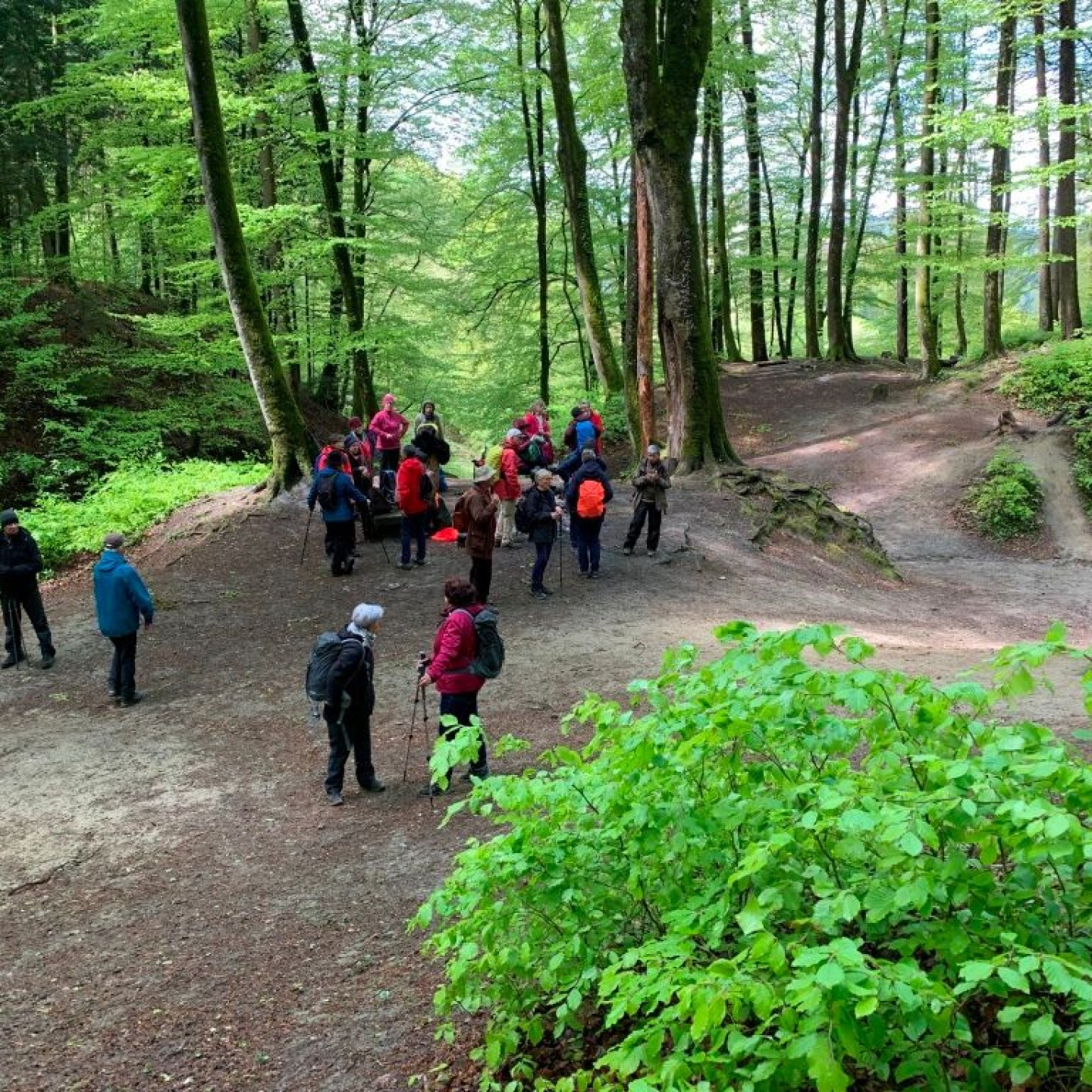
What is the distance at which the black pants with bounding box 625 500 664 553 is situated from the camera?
12.1m

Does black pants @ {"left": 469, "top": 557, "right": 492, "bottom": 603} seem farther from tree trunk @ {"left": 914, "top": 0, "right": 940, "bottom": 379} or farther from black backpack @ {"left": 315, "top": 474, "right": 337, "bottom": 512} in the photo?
tree trunk @ {"left": 914, "top": 0, "right": 940, "bottom": 379}

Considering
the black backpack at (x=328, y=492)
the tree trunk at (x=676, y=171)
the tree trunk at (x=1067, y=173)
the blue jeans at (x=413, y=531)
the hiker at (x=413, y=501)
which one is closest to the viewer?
the black backpack at (x=328, y=492)

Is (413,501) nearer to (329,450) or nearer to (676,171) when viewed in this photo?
(329,450)

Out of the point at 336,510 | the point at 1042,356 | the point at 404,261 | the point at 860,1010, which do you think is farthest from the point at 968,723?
the point at 404,261

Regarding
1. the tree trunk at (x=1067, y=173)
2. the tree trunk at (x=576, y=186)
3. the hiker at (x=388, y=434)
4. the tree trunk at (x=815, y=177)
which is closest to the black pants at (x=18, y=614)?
the hiker at (x=388, y=434)

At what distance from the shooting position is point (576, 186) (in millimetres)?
17828

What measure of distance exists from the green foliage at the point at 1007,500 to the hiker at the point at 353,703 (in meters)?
13.9

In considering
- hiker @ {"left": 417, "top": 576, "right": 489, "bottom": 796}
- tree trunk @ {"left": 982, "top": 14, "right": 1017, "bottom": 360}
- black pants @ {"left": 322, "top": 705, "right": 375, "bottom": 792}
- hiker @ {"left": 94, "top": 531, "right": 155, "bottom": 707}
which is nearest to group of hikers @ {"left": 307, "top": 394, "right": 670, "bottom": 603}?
hiker @ {"left": 94, "top": 531, "right": 155, "bottom": 707}

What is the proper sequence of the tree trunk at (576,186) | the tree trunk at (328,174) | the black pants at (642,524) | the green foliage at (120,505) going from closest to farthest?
the black pants at (642,524), the green foliage at (120,505), the tree trunk at (576,186), the tree trunk at (328,174)

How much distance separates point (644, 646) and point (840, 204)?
65.3 ft

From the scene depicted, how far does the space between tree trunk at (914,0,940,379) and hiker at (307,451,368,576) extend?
15834 millimetres

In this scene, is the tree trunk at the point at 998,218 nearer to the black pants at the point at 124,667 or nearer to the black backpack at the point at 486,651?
the black backpack at the point at 486,651

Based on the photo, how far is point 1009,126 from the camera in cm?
1614

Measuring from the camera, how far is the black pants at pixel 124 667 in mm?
8711
